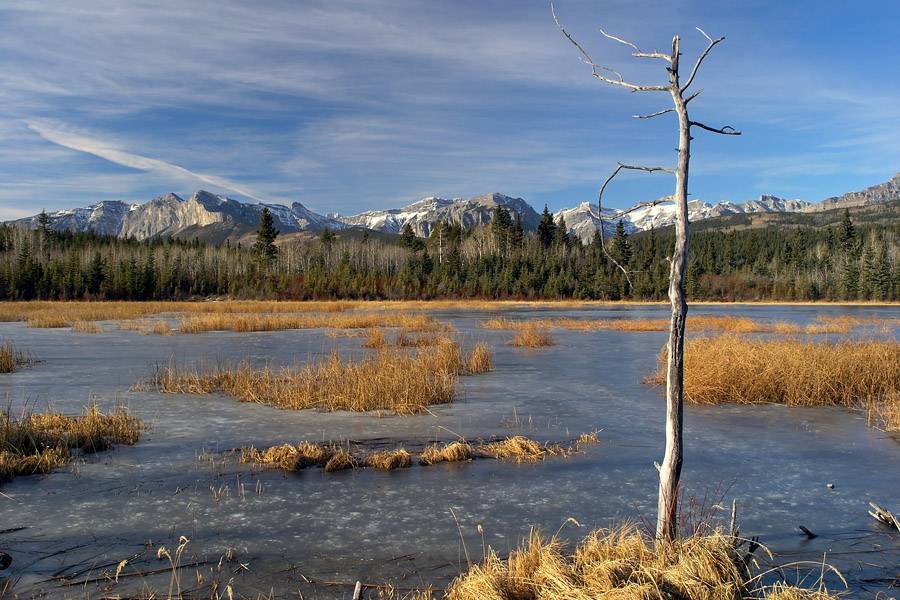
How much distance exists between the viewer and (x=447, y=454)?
8547mm

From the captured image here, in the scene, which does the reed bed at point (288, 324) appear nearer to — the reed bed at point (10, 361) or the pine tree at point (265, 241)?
the reed bed at point (10, 361)

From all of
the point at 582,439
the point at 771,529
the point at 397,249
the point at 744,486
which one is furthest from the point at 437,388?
the point at 397,249

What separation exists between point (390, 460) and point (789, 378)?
31.8 feet

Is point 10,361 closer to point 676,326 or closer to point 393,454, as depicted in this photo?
point 393,454

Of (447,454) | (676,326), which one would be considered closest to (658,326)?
(447,454)

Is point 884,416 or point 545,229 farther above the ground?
point 545,229

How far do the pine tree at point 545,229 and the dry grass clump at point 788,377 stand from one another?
99047mm

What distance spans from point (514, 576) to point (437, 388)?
8675 millimetres

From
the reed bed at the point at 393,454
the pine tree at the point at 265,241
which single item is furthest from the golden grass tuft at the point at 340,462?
the pine tree at the point at 265,241

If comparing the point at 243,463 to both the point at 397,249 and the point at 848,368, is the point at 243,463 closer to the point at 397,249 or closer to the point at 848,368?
the point at 848,368

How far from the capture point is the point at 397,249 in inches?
4737

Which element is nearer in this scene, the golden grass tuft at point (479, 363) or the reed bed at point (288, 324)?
the golden grass tuft at point (479, 363)

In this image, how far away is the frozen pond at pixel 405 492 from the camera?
5.34 metres

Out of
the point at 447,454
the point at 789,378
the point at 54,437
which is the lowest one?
the point at 447,454
